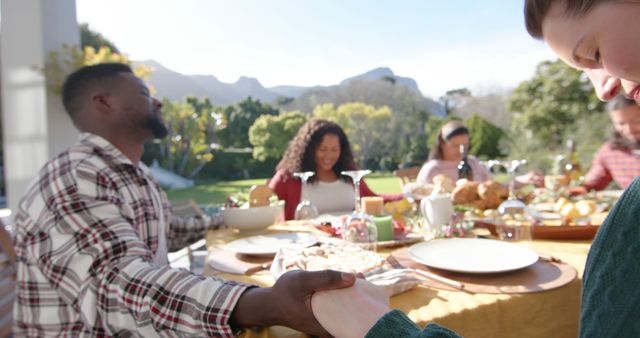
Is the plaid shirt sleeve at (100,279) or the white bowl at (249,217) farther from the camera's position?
the white bowl at (249,217)

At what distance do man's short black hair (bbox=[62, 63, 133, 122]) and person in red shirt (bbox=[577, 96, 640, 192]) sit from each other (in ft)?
12.3

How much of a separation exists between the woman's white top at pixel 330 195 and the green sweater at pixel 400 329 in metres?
2.58

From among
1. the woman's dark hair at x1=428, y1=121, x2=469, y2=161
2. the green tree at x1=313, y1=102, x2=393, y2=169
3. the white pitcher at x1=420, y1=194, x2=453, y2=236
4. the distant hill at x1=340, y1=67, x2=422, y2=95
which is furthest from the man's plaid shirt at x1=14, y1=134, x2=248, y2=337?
the distant hill at x1=340, y1=67, x2=422, y2=95

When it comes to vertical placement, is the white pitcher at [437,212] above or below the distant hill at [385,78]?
below

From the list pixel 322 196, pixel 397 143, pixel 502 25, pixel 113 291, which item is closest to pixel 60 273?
pixel 113 291

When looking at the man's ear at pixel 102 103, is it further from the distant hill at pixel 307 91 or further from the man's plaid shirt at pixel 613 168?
the distant hill at pixel 307 91

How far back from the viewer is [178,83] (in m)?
9.79

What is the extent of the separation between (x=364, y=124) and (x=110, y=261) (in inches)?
370

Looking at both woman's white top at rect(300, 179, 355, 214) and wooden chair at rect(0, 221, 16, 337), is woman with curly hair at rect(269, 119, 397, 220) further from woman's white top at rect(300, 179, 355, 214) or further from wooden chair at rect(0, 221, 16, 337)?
wooden chair at rect(0, 221, 16, 337)

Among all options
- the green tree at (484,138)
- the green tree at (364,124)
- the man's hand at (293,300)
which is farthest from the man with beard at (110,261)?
the green tree at (484,138)

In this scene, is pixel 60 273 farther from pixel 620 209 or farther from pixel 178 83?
pixel 178 83

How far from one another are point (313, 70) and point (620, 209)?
12.8 metres

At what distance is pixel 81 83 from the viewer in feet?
5.95

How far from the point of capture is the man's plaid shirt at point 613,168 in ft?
12.6
